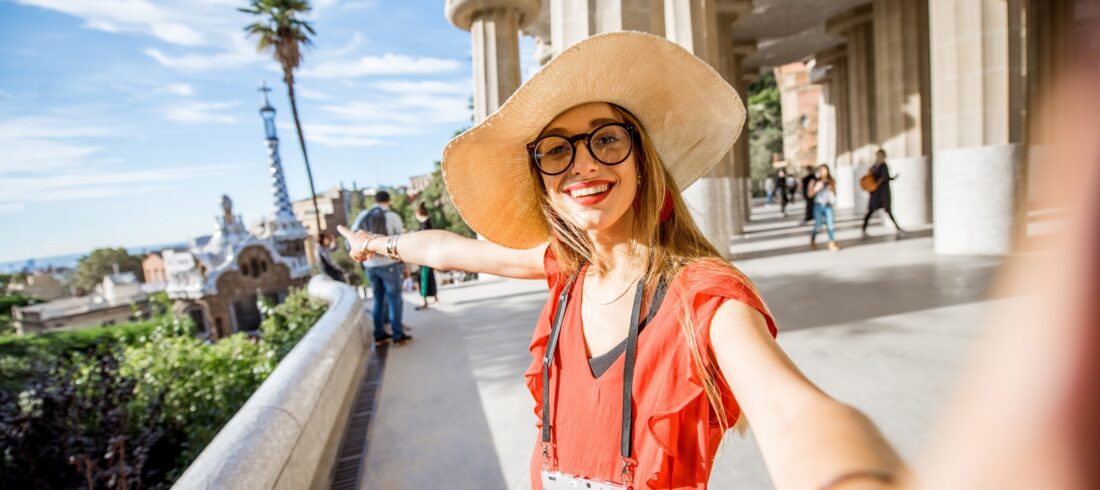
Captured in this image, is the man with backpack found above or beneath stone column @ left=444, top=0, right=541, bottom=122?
beneath

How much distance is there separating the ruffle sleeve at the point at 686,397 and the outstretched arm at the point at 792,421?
32 mm

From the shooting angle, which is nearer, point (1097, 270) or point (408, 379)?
point (1097, 270)

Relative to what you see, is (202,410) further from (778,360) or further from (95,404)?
(778,360)

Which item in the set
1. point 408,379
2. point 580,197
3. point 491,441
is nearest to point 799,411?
point 580,197

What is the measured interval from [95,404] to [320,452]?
14.6 feet

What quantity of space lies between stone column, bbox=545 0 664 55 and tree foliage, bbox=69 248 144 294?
11018cm

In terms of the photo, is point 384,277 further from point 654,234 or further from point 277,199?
point 277,199

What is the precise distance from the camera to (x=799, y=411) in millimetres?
846

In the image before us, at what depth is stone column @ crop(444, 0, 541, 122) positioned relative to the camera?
11.0m

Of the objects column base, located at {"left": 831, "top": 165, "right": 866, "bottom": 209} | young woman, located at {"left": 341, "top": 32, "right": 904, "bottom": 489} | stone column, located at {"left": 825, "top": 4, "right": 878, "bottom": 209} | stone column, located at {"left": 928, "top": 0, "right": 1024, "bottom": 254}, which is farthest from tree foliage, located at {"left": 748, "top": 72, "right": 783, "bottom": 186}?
young woman, located at {"left": 341, "top": 32, "right": 904, "bottom": 489}

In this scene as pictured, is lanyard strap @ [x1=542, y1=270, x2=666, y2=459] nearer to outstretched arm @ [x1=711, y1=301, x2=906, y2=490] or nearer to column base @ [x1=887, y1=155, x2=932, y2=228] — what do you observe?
outstretched arm @ [x1=711, y1=301, x2=906, y2=490]

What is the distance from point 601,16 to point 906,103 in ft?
37.7

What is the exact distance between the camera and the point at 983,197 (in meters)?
7.41

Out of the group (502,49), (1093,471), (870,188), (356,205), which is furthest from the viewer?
(356,205)
